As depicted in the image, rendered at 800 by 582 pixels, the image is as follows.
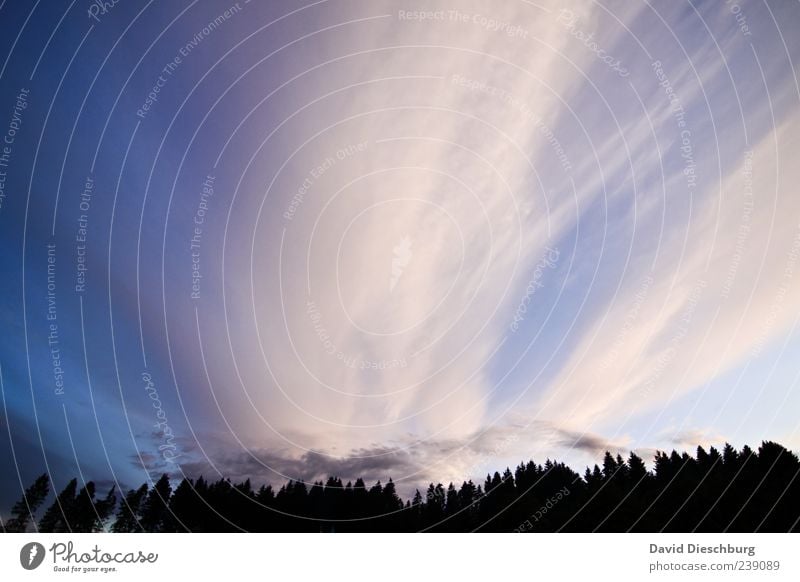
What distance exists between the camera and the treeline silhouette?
36156 mm

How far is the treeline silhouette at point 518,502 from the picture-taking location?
36156 millimetres
